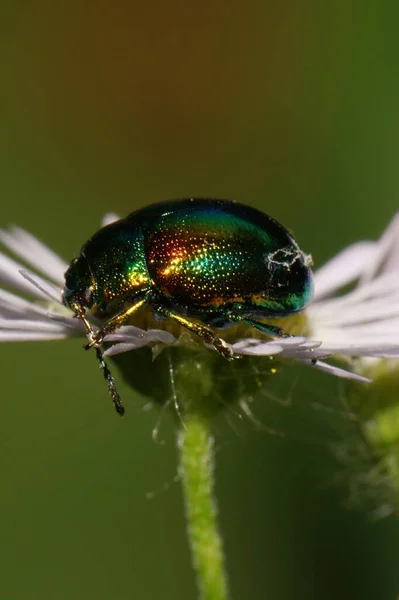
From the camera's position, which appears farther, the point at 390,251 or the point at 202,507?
the point at 390,251

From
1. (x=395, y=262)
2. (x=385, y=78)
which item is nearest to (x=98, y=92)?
(x=385, y=78)

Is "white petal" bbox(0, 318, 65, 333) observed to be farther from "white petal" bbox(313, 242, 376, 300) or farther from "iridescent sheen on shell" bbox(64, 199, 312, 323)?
"white petal" bbox(313, 242, 376, 300)

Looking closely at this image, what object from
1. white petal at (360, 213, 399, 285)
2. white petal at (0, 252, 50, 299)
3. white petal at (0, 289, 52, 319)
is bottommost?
white petal at (360, 213, 399, 285)

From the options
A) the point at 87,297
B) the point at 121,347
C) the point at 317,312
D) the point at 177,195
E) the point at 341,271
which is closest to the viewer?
the point at 121,347

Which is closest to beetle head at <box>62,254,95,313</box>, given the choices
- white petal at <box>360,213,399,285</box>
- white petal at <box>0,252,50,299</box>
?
white petal at <box>0,252,50,299</box>

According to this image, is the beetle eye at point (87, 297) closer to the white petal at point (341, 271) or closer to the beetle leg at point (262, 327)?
the beetle leg at point (262, 327)

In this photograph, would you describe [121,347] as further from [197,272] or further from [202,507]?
[202,507]

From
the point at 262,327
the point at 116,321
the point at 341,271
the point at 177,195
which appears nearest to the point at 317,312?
the point at 341,271
